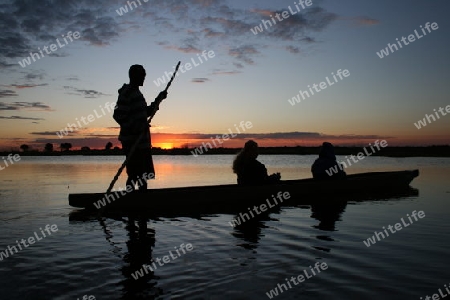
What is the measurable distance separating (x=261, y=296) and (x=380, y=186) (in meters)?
12.7

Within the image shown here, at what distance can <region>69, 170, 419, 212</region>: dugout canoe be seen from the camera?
10242mm

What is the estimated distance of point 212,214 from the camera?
34.1ft

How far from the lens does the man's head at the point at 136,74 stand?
9016mm

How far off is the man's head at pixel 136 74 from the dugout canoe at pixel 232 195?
115 inches

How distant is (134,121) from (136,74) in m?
1.10

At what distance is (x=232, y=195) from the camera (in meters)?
11.8

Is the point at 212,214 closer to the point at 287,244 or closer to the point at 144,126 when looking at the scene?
the point at 144,126
